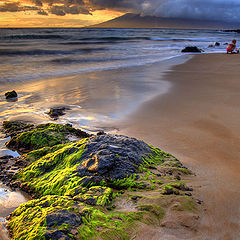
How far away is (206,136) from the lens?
4363 millimetres

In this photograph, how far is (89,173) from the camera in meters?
2.73

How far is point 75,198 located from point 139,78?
861cm

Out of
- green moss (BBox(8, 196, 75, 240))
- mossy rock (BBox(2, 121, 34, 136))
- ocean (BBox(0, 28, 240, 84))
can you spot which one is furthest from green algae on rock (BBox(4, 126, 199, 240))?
ocean (BBox(0, 28, 240, 84))

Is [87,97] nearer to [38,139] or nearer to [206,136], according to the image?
[38,139]

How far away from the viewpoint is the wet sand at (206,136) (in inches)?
95.7

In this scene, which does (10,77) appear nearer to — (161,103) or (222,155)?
(161,103)

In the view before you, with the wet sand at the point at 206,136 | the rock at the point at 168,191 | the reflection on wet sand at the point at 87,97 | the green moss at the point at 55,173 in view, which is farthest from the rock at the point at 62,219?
the reflection on wet sand at the point at 87,97

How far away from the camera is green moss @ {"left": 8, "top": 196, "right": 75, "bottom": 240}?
1.98 m

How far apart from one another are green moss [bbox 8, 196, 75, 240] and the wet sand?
1410mm

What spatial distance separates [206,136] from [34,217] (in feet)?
11.1

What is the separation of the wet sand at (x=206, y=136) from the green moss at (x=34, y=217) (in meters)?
1.41

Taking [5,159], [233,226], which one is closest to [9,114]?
[5,159]

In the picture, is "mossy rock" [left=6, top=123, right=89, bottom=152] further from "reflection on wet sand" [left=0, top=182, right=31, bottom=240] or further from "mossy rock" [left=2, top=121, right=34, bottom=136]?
"reflection on wet sand" [left=0, top=182, right=31, bottom=240]

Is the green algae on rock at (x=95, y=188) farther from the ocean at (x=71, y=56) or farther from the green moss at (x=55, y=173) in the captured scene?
the ocean at (x=71, y=56)
